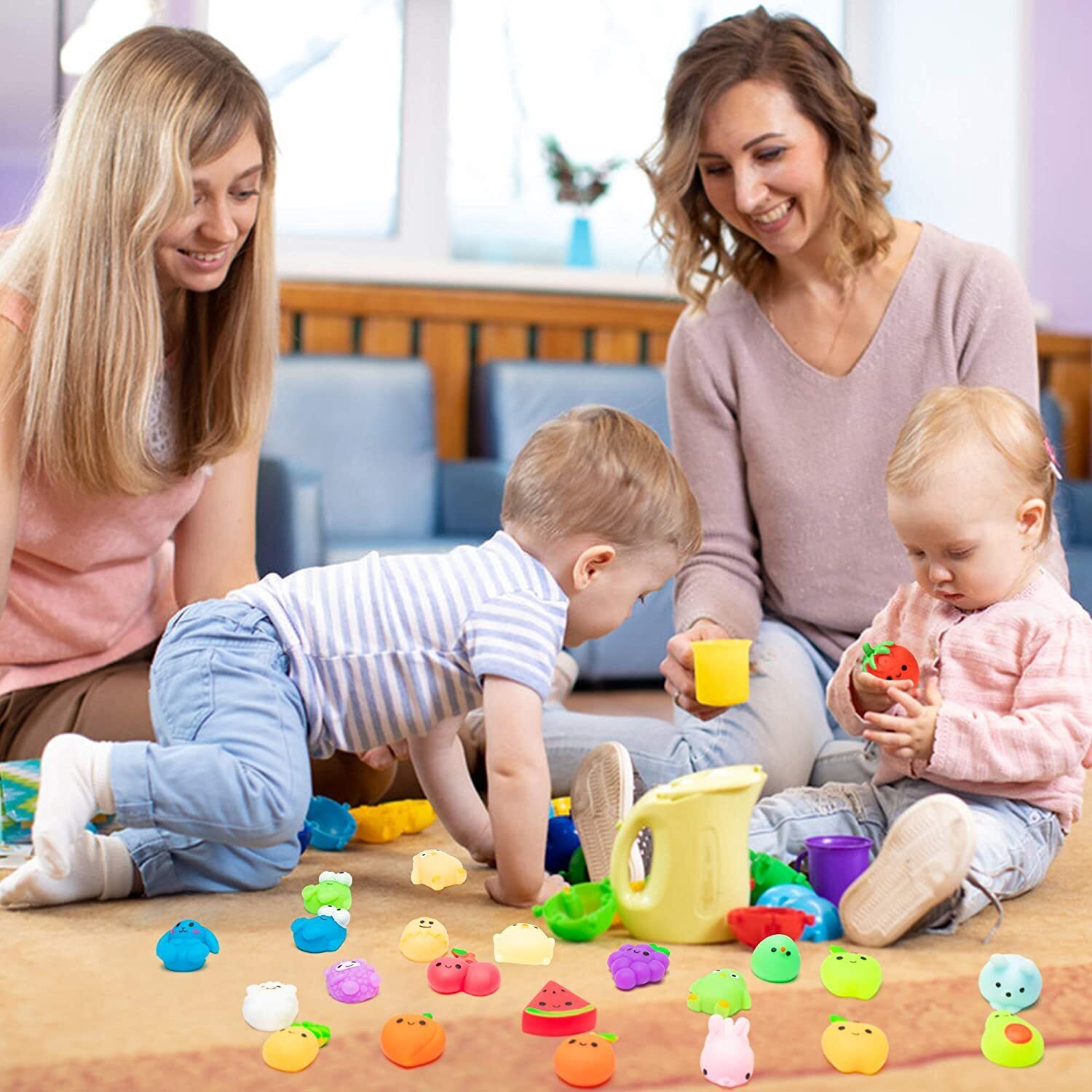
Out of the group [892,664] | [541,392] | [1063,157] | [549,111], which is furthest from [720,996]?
[1063,157]

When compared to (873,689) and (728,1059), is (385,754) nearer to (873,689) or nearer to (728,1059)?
(873,689)

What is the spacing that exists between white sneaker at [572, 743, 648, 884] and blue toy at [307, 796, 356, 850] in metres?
0.34

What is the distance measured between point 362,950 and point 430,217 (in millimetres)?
2961

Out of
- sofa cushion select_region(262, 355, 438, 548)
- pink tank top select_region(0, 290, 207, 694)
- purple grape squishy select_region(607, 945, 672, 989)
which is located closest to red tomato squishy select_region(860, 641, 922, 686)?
purple grape squishy select_region(607, 945, 672, 989)

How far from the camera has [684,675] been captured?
151 centimetres

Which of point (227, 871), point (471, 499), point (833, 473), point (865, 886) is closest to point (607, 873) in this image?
point (865, 886)

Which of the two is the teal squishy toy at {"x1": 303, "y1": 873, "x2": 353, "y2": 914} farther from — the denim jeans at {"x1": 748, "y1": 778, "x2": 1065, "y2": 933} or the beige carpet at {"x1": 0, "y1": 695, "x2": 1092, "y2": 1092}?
the denim jeans at {"x1": 748, "y1": 778, "x2": 1065, "y2": 933}

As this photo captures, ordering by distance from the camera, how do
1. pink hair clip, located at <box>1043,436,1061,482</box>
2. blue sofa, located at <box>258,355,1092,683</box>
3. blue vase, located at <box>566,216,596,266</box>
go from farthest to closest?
blue vase, located at <box>566,216,596,266</box> < blue sofa, located at <box>258,355,1092,683</box> < pink hair clip, located at <box>1043,436,1061,482</box>

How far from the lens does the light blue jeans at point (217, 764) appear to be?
1.23 meters

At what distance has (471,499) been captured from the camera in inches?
124

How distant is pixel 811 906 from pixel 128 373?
2.81 ft

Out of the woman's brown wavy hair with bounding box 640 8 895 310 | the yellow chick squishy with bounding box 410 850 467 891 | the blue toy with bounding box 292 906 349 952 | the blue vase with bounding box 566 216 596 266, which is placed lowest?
the yellow chick squishy with bounding box 410 850 467 891

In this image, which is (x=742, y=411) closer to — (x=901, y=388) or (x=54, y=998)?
(x=901, y=388)

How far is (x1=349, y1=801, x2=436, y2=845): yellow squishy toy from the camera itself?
5.32 ft
